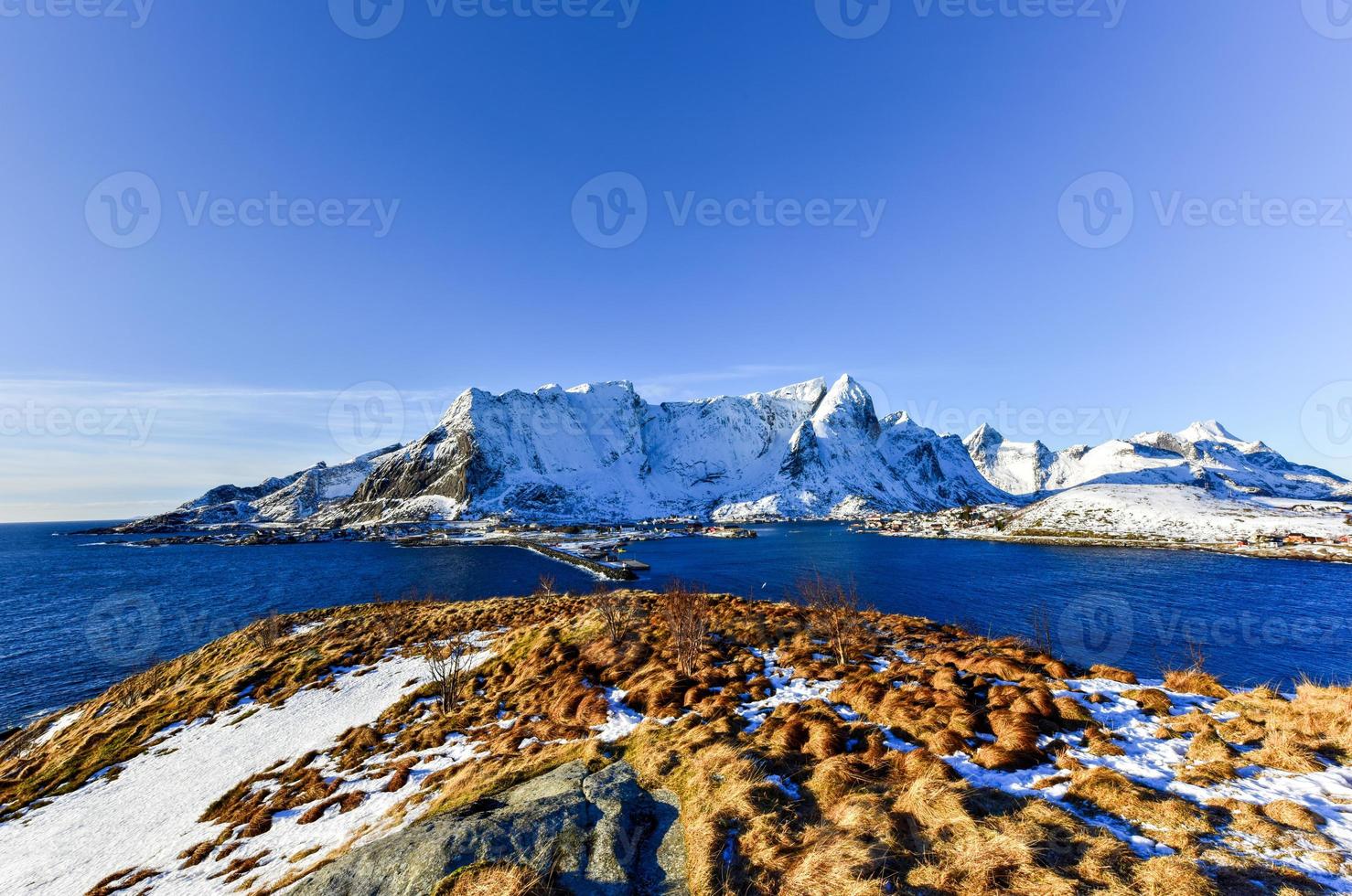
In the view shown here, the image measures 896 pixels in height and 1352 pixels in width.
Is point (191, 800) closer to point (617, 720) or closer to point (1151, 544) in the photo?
point (617, 720)

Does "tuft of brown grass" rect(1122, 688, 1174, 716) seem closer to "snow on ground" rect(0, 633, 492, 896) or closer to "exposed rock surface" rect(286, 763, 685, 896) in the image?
"exposed rock surface" rect(286, 763, 685, 896)

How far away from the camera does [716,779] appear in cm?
949

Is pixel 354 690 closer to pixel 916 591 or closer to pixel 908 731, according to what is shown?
pixel 908 731

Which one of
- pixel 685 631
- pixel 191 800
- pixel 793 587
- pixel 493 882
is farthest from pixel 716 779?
pixel 793 587

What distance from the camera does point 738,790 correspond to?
8.76 m

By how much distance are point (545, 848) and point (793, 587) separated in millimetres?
57240

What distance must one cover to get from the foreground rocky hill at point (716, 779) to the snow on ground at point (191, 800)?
10 centimetres

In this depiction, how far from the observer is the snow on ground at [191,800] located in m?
11.4

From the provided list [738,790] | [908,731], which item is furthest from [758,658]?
[738,790]

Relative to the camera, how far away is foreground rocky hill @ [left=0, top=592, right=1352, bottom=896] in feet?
22.6

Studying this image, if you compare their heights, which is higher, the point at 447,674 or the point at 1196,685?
the point at 1196,685

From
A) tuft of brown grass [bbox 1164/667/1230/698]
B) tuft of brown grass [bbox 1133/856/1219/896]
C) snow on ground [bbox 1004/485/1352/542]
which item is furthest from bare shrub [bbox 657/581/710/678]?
snow on ground [bbox 1004/485/1352/542]

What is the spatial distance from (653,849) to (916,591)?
61005 millimetres

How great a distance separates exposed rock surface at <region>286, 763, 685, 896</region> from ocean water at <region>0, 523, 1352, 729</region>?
27.0 meters
